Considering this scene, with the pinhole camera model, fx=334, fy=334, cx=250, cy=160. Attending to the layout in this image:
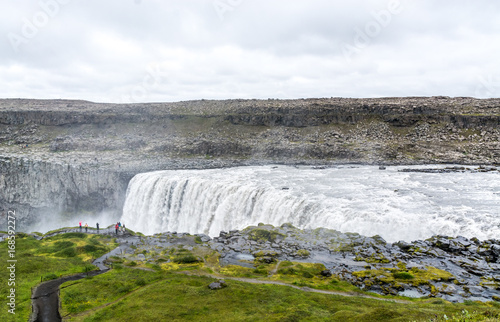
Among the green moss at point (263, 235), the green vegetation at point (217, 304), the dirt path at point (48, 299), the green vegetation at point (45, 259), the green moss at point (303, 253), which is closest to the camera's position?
the green vegetation at point (217, 304)

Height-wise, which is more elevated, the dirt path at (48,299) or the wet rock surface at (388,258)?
the wet rock surface at (388,258)

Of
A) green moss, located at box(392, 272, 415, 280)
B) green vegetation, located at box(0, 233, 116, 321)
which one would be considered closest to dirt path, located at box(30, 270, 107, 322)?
green vegetation, located at box(0, 233, 116, 321)

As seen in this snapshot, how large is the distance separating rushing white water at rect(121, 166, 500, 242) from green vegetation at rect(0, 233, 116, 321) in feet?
47.5

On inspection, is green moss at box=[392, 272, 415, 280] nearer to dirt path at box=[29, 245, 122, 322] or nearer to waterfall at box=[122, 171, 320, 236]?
waterfall at box=[122, 171, 320, 236]

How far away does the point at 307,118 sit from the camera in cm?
8350

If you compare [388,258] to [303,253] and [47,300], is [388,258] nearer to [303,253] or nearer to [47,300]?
[303,253]

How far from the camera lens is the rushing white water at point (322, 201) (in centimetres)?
2842

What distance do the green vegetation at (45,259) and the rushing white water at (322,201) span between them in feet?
47.5

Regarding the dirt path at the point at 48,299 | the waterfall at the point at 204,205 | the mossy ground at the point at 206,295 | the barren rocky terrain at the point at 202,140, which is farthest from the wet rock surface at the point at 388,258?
the barren rocky terrain at the point at 202,140

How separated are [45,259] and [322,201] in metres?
25.5

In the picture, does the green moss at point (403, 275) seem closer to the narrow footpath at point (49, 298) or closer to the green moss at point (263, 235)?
the green moss at point (263, 235)

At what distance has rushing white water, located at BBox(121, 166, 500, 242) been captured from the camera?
28422 mm

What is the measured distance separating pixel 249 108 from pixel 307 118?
55.7ft

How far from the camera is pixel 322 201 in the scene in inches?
1366
